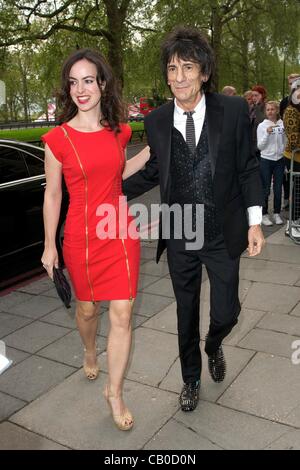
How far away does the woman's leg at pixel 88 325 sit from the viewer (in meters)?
3.12

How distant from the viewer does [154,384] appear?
11.0ft

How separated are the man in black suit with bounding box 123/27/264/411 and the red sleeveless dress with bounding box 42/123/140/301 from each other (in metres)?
0.22

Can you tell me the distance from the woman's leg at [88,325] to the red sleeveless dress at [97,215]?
0.17 metres

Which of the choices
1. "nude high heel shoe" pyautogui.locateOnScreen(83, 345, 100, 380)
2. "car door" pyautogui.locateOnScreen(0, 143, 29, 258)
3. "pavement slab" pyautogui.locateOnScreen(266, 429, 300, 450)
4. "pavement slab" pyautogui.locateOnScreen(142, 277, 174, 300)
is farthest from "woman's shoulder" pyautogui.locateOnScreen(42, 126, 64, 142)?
"car door" pyautogui.locateOnScreen(0, 143, 29, 258)

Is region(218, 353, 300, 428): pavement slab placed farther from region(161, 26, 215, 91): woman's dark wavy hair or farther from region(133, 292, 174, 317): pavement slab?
region(161, 26, 215, 91): woman's dark wavy hair

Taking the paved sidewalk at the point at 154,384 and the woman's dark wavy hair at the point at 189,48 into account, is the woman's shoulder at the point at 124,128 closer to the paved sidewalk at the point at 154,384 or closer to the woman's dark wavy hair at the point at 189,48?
the woman's dark wavy hair at the point at 189,48

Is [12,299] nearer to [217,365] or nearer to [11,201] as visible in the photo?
[11,201]

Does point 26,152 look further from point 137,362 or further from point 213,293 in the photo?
point 213,293

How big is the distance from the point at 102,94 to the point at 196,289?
125 centimetres

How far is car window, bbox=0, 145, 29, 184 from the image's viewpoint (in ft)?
17.8

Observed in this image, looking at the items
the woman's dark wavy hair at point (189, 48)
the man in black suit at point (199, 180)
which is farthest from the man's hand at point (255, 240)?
the woman's dark wavy hair at point (189, 48)

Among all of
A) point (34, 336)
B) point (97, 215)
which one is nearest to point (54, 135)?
point (97, 215)
